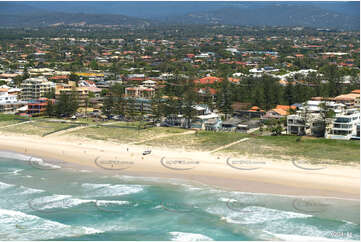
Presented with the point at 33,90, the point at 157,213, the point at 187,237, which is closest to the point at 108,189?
the point at 157,213

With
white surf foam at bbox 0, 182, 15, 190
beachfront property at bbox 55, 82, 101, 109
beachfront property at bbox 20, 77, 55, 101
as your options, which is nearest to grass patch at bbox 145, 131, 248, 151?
white surf foam at bbox 0, 182, 15, 190

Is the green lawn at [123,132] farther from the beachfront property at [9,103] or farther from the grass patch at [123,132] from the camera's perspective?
the beachfront property at [9,103]

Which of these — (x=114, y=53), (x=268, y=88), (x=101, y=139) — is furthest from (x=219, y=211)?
(x=114, y=53)

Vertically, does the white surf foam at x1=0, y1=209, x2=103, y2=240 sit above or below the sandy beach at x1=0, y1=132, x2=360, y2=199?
below

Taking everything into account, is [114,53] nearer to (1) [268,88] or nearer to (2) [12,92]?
(2) [12,92]

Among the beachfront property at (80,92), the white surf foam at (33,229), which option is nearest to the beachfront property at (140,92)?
the beachfront property at (80,92)

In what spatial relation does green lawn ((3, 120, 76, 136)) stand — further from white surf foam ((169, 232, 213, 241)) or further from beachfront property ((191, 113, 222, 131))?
white surf foam ((169, 232, 213, 241))
